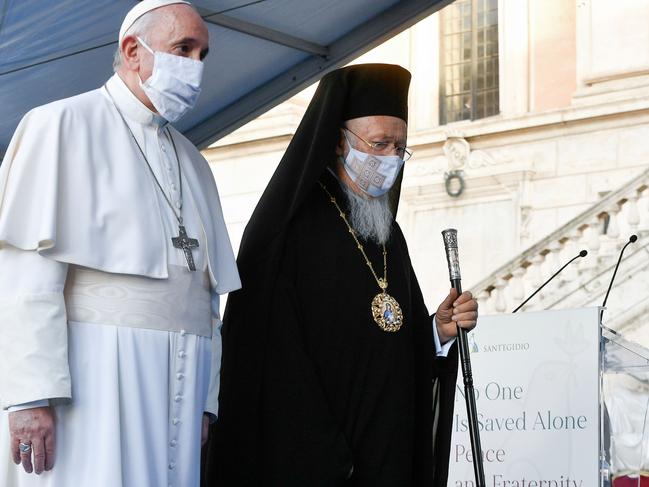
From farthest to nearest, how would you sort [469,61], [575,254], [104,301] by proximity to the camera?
[469,61], [575,254], [104,301]

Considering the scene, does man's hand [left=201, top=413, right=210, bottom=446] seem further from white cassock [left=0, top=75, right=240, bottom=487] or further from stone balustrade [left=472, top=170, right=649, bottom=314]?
stone balustrade [left=472, top=170, right=649, bottom=314]

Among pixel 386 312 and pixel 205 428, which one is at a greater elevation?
pixel 386 312

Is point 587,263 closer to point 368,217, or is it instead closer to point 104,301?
point 368,217

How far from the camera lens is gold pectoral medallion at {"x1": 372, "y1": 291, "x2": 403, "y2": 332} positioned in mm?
4520

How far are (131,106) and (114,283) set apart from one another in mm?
591

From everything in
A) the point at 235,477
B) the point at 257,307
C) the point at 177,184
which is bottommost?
the point at 235,477

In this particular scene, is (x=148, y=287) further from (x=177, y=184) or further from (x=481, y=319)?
(x=481, y=319)

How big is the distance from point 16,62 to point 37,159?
296cm

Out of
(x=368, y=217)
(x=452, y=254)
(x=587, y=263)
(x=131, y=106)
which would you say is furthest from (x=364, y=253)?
(x=587, y=263)

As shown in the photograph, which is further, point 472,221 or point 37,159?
point 472,221

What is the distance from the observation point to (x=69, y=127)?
3.78 m

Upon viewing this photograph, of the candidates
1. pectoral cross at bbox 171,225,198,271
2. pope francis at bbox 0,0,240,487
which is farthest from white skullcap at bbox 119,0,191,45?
pectoral cross at bbox 171,225,198,271

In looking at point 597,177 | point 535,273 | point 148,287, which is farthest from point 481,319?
point 597,177

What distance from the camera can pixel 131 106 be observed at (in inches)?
155
